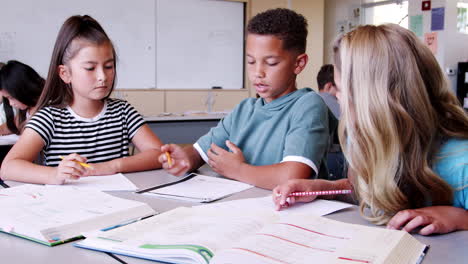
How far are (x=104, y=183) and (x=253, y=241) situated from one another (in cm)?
71

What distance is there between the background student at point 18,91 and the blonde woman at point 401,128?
2.51 meters

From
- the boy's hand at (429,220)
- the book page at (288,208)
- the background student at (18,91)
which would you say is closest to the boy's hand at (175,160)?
the book page at (288,208)

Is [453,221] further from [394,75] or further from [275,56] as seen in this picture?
[275,56]

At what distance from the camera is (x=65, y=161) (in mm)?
1243

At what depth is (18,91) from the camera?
9.62ft

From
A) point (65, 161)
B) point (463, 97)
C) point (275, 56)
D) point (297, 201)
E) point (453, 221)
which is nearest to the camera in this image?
point (453, 221)

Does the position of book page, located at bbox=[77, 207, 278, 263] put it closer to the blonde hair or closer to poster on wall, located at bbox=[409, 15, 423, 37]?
the blonde hair

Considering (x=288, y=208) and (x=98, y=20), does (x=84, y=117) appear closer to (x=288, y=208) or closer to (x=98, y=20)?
(x=288, y=208)

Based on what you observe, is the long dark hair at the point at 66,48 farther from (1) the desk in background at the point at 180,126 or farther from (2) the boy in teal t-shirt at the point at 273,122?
(1) the desk in background at the point at 180,126

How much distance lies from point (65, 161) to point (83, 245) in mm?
513

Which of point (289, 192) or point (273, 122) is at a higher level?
point (273, 122)

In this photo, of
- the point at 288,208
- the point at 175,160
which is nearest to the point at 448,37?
the point at 175,160

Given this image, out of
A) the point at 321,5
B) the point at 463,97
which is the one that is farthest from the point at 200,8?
the point at 463,97

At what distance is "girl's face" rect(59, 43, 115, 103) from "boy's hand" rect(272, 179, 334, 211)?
32.8 inches
